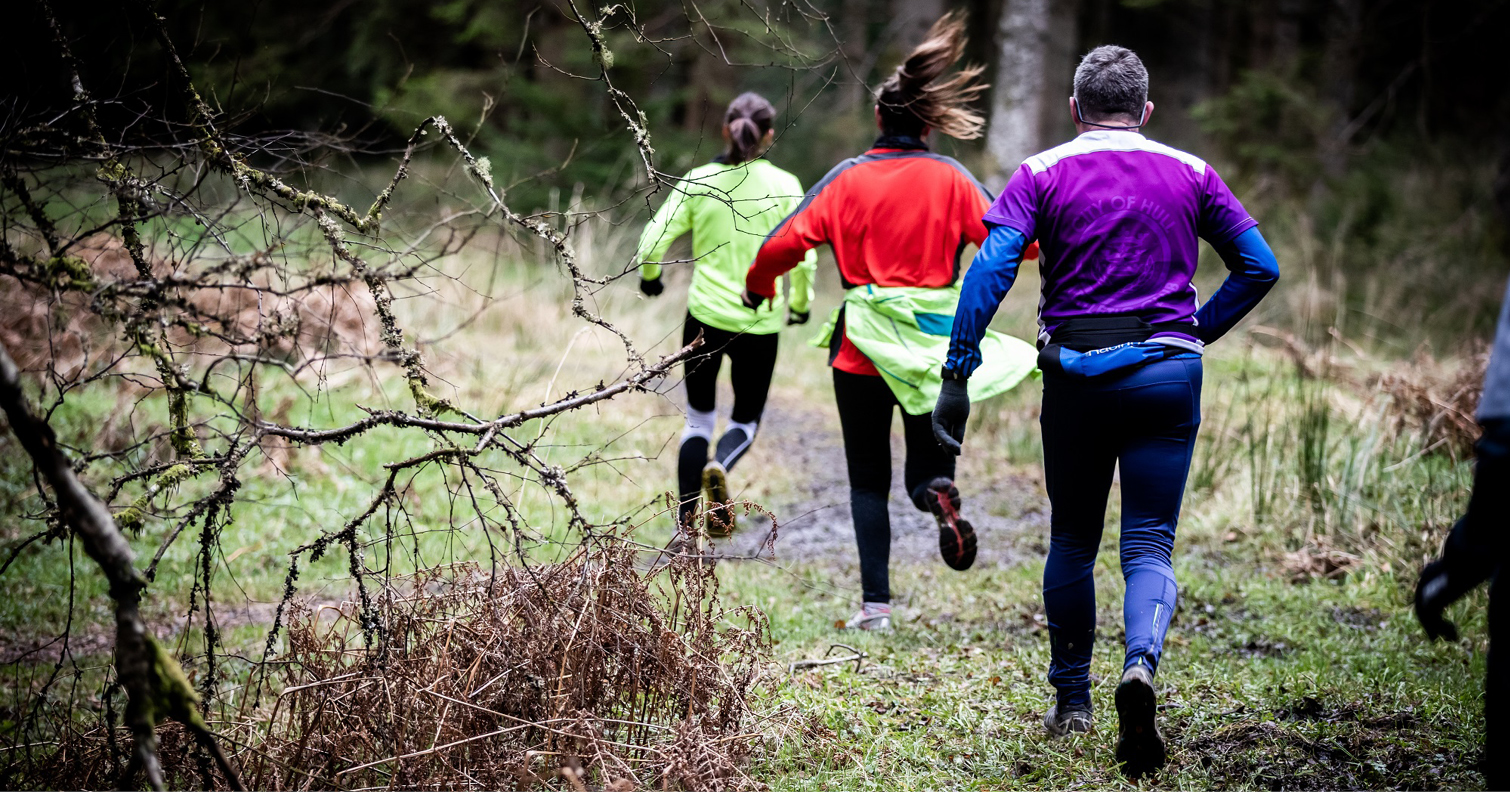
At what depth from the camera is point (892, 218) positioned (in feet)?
13.8

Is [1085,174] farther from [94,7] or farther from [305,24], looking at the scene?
[305,24]

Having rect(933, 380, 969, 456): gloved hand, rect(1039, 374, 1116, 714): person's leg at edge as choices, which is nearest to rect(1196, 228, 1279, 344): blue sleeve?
rect(1039, 374, 1116, 714): person's leg at edge

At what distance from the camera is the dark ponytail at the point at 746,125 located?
5.02 metres

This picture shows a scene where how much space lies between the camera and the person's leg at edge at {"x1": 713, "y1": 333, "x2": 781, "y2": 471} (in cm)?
529

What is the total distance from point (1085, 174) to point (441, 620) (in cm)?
220

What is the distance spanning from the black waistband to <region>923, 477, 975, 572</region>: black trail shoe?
4.50ft

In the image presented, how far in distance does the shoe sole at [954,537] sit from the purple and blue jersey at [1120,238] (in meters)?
1.34

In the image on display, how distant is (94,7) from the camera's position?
13.9 feet

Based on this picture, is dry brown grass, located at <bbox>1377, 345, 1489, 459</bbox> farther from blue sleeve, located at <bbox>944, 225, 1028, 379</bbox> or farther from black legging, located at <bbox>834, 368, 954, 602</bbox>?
blue sleeve, located at <bbox>944, 225, 1028, 379</bbox>

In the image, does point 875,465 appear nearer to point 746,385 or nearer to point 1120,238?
point 746,385

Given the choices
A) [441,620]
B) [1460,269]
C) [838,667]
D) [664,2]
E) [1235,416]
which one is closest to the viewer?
[441,620]

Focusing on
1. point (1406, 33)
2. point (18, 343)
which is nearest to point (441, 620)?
point (18, 343)

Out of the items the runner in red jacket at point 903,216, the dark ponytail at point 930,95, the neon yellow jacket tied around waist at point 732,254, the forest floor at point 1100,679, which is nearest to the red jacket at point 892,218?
the runner in red jacket at point 903,216

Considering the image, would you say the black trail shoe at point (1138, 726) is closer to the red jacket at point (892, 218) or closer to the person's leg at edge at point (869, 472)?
the person's leg at edge at point (869, 472)
